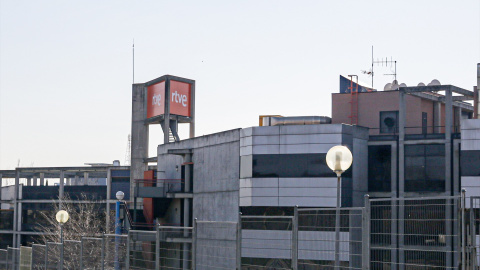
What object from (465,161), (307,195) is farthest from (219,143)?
(465,161)

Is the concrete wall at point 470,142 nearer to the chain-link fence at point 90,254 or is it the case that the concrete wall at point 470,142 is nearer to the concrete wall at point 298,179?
the concrete wall at point 298,179

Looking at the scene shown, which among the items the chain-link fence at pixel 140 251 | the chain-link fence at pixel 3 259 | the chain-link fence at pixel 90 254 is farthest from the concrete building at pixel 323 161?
the chain-link fence at pixel 140 251

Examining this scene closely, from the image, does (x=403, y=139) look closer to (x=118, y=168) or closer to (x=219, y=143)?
(x=219, y=143)

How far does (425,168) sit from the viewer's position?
52.9 metres

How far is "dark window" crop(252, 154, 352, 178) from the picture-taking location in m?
50.2

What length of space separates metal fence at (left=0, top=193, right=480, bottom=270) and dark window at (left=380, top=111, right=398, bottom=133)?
1379 inches

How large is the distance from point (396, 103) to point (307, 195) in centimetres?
1170

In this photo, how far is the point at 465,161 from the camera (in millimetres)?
49469

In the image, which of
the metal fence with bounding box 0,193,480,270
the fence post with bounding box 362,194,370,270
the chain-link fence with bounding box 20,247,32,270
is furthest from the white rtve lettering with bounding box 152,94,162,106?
the fence post with bounding box 362,194,370,270

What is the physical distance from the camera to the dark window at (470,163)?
161 feet

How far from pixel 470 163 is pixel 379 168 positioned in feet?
23.1

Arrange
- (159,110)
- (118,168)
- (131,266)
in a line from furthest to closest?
(118,168) → (159,110) → (131,266)

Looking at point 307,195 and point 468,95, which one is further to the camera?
point 468,95

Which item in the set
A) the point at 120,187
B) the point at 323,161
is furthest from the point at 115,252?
the point at 120,187
